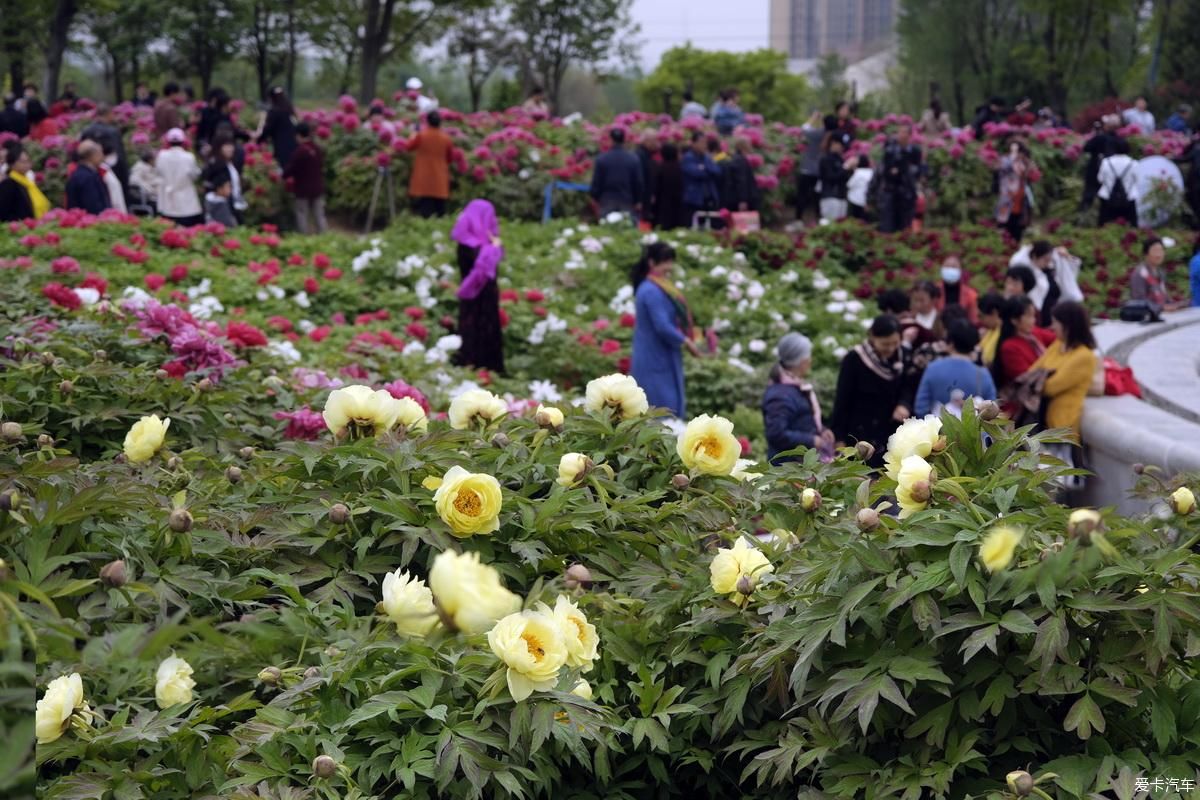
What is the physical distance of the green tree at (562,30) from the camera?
37.2 metres

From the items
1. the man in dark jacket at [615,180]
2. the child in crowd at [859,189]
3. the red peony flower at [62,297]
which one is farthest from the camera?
the child in crowd at [859,189]

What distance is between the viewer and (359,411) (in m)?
→ 2.99

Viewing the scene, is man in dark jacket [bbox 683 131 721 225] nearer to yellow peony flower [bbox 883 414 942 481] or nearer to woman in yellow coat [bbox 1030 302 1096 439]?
woman in yellow coat [bbox 1030 302 1096 439]

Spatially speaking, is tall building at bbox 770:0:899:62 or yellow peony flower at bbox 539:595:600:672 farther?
tall building at bbox 770:0:899:62

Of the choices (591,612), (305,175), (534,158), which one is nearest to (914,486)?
(591,612)

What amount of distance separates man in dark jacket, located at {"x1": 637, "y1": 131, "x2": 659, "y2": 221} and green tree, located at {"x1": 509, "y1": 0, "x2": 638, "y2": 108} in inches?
810

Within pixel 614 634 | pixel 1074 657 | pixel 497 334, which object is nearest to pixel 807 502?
pixel 614 634

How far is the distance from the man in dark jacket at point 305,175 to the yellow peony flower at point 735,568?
1353 centimetres

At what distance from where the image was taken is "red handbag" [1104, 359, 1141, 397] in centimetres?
758

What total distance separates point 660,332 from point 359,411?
5.14 meters

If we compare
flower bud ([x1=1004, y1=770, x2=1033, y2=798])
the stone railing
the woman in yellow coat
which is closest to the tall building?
the stone railing

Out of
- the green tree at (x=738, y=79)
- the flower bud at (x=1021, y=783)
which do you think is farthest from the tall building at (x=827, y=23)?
the flower bud at (x=1021, y=783)

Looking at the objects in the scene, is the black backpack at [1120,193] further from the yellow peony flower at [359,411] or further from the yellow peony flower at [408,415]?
the yellow peony flower at [359,411]

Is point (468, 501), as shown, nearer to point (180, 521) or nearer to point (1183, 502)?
point (180, 521)
